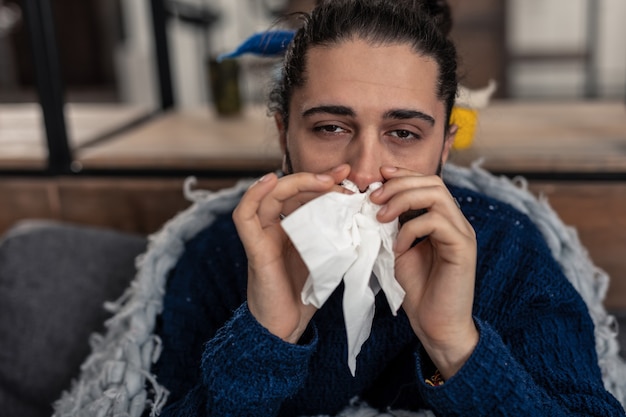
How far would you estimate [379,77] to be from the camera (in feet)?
3.10

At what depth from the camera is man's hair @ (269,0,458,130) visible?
0.98m

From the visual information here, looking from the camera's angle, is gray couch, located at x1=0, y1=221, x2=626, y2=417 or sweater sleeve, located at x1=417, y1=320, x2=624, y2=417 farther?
gray couch, located at x1=0, y1=221, x2=626, y2=417

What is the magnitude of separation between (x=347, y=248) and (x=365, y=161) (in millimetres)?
138

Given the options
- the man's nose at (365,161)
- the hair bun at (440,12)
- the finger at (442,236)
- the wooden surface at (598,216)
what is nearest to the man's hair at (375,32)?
the hair bun at (440,12)

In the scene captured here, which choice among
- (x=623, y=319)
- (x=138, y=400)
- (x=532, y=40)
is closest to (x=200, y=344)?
(x=138, y=400)

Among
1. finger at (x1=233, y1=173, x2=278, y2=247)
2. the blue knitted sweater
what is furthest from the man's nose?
the blue knitted sweater

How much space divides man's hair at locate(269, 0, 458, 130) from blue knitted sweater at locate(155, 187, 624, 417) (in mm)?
250

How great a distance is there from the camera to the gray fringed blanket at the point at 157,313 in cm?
115

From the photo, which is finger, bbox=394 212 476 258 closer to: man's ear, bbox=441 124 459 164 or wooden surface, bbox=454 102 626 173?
man's ear, bbox=441 124 459 164

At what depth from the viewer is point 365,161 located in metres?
0.93

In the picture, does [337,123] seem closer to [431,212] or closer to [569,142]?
[431,212]

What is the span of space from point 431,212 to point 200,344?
486mm

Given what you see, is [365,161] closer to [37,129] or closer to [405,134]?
[405,134]

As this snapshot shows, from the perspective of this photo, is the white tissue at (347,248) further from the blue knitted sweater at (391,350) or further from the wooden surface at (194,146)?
the wooden surface at (194,146)
